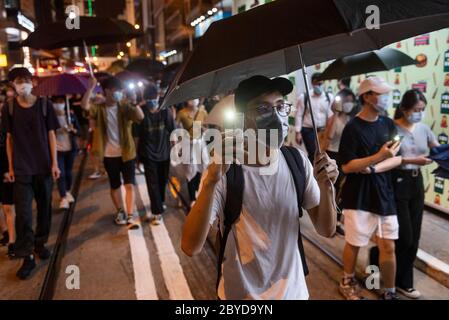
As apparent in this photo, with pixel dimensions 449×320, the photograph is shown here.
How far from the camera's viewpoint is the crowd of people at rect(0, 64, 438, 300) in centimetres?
197

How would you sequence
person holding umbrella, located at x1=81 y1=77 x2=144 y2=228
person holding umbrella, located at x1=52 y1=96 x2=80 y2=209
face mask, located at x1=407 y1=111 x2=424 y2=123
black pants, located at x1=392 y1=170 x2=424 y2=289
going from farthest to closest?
person holding umbrella, located at x1=52 y1=96 x2=80 y2=209 < person holding umbrella, located at x1=81 y1=77 x2=144 y2=228 < black pants, located at x1=392 y1=170 x2=424 y2=289 < face mask, located at x1=407 y1=111 x2=424 y2=123

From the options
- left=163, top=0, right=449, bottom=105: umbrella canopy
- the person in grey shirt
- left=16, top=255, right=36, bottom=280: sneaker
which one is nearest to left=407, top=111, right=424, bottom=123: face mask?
the person in grey shirt

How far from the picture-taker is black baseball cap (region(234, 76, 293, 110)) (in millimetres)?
1937

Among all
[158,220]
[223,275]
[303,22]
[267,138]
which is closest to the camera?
[303,22]

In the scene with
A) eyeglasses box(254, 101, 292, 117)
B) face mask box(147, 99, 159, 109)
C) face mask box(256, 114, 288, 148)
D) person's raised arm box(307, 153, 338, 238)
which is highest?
face mask box(147, 99, 159, 109)

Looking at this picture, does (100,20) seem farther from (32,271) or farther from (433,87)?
(433,87)

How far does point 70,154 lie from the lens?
7.63 m

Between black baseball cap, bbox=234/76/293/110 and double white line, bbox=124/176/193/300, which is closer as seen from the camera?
black baseball cap, bbox=234/76/293/110

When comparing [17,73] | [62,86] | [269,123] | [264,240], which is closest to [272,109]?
[269,123]

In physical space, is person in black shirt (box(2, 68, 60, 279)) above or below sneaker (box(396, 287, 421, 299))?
above

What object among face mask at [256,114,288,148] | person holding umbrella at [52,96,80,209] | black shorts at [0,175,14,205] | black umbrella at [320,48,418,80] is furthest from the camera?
person holding umbrella at [52,96,80,209]

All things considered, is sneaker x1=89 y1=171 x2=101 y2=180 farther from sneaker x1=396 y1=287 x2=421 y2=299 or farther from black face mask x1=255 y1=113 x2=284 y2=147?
black face mask x1=255 y1=113 x2=284 y2=147
